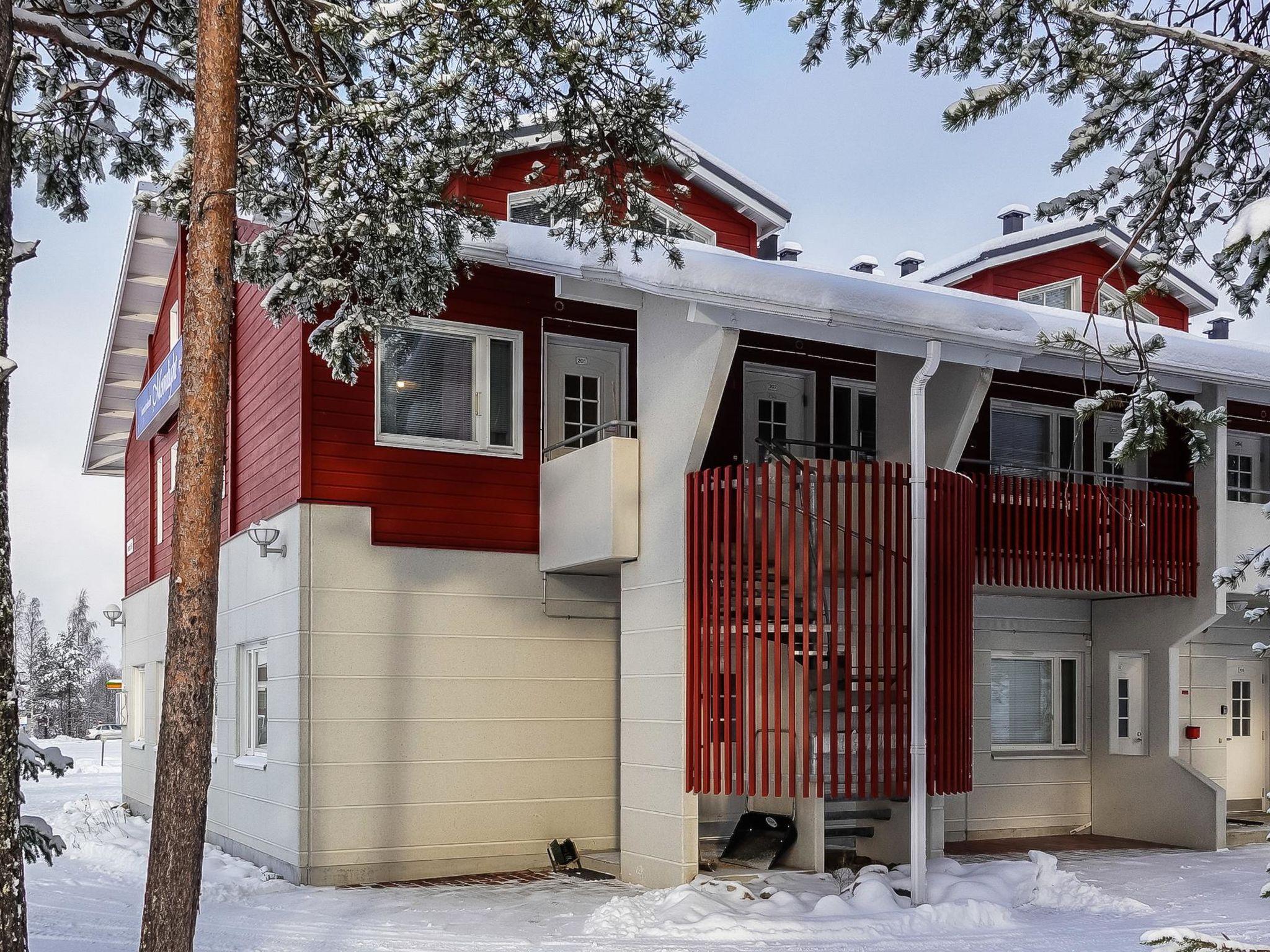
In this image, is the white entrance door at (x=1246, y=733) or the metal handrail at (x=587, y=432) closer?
the metal handrail at (x=587, y=432)

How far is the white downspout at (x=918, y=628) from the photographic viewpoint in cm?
1014

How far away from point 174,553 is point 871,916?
577 centimetres

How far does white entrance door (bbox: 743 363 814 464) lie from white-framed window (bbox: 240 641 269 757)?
555 cm

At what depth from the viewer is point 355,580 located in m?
12.4

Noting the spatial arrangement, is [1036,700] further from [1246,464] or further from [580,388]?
[580,388]

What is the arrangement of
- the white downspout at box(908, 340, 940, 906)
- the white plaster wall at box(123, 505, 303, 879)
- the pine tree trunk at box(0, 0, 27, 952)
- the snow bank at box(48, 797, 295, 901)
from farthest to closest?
the white plaster wall at box(123, 505, 303, 879) < the snow bank at box(48, 797, 295, 901) < the white downspout at box(908, 340, 940, 906) < the pine tree trunk at box(0, 0, 27, 952)

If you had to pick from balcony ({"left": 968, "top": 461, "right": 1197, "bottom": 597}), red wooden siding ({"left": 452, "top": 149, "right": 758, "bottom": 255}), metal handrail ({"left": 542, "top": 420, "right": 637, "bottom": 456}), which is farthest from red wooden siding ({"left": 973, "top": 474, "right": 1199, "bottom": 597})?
red wooden siding ({"left": 452, "top": 149, "right": 758, "bottom": 255})

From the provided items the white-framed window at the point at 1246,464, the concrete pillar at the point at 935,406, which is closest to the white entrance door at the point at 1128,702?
the white-framed window at the point at 1246,464

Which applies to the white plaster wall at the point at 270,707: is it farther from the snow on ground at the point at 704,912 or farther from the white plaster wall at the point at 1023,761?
the white plaster wall at the point at 1023,761

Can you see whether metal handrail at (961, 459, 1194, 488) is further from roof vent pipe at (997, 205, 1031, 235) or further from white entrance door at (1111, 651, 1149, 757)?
roof vent pipe at (997, 205, 1031, 235)

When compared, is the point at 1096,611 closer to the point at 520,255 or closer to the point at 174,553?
the point at 520,255

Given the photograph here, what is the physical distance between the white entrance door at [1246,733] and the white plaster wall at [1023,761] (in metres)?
2.74

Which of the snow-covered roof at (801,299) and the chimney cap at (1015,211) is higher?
the chimney cap at (1015,211)

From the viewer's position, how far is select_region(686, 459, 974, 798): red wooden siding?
10.3m
